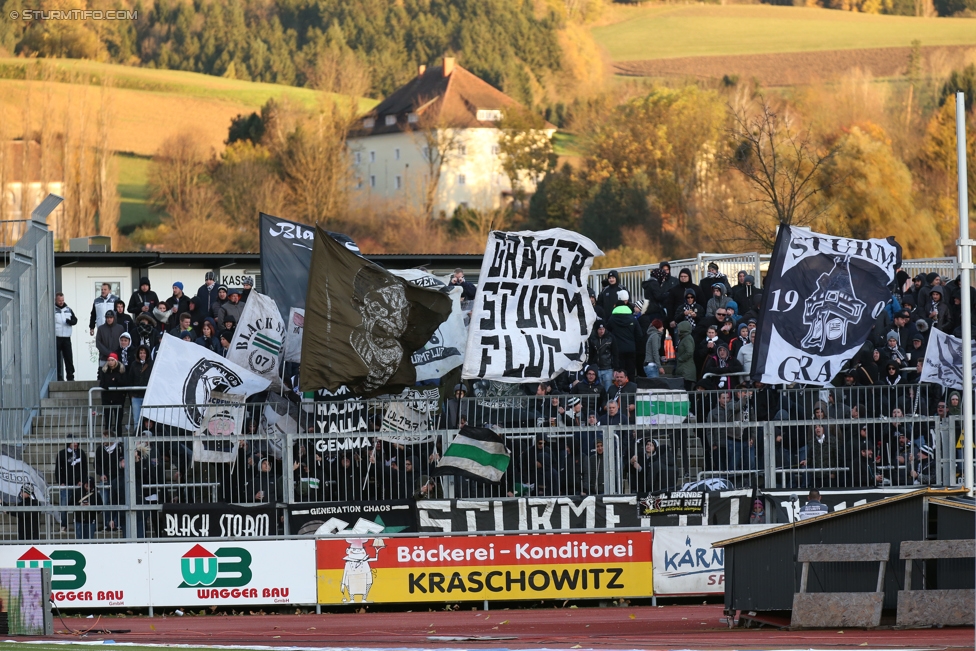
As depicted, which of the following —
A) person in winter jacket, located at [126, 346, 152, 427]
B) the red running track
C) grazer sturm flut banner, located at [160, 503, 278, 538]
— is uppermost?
person in winter jacket, located at [126, 346, 152, 427]

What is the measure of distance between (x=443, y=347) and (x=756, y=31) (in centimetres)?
11165

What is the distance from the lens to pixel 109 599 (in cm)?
1817

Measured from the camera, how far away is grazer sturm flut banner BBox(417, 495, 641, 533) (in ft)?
59.3

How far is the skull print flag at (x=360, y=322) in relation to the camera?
18109mm

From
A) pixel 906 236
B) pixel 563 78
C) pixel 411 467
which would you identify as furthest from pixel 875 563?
pixel 563 78

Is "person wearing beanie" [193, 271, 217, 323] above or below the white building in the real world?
below

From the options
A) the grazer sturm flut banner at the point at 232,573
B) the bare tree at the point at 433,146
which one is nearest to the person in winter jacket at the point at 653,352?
the grazer sturm flut banner at the point at 232,573

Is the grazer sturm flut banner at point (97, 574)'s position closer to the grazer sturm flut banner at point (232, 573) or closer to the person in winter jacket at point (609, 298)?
the grazer sturm flut banner at point (232, 573)

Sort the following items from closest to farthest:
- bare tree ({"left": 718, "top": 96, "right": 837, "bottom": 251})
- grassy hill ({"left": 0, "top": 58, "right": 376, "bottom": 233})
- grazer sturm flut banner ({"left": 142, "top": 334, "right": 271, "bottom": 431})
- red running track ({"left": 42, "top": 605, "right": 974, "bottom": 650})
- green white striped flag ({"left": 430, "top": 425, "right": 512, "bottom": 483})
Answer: red running track ({"left": 42, "top": 605, "right": 974, "bottom": 650}) < green white striped flag ({"left": 430, "top": 425, "right": 512, "bottom": 483}) < grazer sturm flut banner ({"left": 142, "top": 334, "right": 271, "bottom": 431}) < bare tree ({"left": 718, "top": 96, "right": 837, "bottom": 251}) < grassy hill ({"left": 0, "top": 58, "right": 376, "bottom": 233})

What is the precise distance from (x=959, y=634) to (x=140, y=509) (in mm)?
10552

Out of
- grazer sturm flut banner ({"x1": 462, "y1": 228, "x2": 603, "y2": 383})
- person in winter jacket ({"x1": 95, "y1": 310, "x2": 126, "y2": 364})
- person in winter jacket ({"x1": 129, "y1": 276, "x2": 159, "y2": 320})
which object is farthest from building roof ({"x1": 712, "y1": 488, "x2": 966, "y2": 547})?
person in winter jacket ({"x1": 129, "y1": 276, "x2": 159, "y2": 320})

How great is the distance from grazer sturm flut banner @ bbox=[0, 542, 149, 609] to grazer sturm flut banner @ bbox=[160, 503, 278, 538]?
0.49 m

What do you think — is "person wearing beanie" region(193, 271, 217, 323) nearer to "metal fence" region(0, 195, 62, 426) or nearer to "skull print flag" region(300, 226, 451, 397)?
"metal fence" region(0, 195, 62, 426)

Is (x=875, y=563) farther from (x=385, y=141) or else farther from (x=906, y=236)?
(x=385, y=141)
